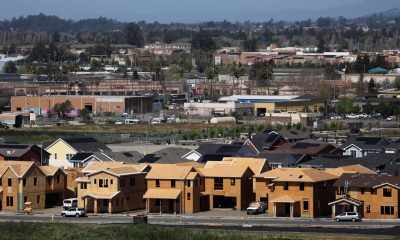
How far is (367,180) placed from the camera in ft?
86.0

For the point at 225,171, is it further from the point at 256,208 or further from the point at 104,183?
the point at 104,183

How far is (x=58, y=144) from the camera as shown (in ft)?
110

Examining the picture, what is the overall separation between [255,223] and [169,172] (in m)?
3.38

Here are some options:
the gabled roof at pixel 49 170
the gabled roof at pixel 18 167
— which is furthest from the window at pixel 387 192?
the gabled roof at pixel 18 167

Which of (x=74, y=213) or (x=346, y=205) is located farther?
(x=74, y=213)

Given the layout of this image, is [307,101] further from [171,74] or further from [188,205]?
[188,205]

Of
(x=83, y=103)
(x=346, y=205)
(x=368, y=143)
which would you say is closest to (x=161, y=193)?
(x=346, y=205)

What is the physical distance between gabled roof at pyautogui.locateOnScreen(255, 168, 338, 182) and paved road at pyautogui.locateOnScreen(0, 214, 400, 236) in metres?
1.33

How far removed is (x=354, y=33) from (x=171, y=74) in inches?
2047

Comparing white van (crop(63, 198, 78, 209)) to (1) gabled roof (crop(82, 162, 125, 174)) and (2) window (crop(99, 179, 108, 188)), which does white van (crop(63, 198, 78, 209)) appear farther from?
(1) gabled roof (crop(82, 162, 125, 174))

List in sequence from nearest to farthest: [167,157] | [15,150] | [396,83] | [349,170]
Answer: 1. [349,170]
2. [167,157]
3. [15,150]
4. [396,83]

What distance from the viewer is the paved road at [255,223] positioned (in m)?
23.3

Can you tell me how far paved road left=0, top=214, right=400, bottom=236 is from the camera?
2334 centimetres

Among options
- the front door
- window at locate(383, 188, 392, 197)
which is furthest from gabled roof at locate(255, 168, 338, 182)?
window at locate(383, 188, 392, 197)
